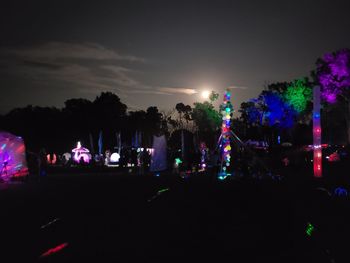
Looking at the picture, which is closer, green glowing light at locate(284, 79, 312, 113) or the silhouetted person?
the silhouetted person

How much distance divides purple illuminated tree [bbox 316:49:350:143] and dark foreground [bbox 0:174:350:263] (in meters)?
37.9

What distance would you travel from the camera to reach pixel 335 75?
55375 mm

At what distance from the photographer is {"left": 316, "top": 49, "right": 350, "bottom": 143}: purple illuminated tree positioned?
54.6m

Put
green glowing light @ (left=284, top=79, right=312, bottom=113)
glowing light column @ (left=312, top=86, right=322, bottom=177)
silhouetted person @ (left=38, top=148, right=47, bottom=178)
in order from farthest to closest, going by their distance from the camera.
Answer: green glowing light @ (left=284, top=79, right=312, bottom=113), silhouetted person @ (left=38, top=148, right=47, bottom=178), glowing light column @ (left=312, top=86, right=322, bottom=177)

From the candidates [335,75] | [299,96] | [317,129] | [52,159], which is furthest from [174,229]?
[299,96]

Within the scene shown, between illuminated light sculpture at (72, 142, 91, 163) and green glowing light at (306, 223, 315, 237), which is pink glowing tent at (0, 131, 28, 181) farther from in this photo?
illuminated light sculpture at (72, 142, 91, 163)

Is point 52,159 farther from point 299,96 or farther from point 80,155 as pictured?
point 299,96

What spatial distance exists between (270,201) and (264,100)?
7172 cm

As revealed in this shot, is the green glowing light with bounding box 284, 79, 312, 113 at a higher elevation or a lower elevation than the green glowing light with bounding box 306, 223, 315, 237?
higher

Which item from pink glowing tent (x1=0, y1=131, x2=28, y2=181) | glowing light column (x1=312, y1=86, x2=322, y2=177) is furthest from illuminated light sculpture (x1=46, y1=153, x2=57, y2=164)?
glowing light column (x1=312, y1=86, x2=322, y2=177)

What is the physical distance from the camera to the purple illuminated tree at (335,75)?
179ft

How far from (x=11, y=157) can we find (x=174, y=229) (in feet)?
70.8

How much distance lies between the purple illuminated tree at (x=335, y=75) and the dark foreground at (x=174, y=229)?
3788cm

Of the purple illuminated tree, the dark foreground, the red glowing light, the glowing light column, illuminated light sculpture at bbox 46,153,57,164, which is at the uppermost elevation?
the purple illuminated tree
